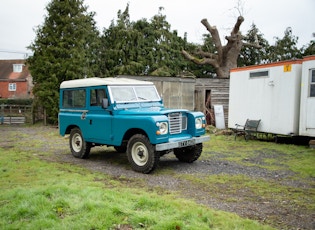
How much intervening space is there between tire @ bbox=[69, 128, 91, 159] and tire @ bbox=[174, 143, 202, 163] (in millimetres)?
2622

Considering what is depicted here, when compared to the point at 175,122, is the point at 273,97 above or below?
above

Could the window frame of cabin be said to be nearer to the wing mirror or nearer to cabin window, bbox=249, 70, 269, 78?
cabin window, bbox=249, 70, 269, 78

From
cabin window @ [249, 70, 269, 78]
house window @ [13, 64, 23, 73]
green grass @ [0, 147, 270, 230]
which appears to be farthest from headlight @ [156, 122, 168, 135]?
house window @ [13, 64, 23, 73]

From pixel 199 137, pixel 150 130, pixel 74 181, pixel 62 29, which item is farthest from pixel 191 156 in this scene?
pixel 62 29

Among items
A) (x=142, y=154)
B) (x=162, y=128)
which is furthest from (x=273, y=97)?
(x=142, y=154)

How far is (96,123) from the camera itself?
859cm

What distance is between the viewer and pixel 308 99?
10750mm

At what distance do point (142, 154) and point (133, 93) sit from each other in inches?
74.8

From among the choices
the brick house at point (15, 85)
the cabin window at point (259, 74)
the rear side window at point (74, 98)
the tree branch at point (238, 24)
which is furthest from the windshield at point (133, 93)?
the brick house at point (15, 85)

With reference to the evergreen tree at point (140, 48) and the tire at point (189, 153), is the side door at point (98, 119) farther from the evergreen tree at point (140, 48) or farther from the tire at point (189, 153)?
the evergreen tree at point (140, 48)

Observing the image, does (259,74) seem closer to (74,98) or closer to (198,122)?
(198,122)

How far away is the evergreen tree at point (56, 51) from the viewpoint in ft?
68.0

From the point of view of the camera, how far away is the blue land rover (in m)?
7.34

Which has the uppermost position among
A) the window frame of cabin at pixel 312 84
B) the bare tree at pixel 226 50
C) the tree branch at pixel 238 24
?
the tree branch at pixel 238 24
